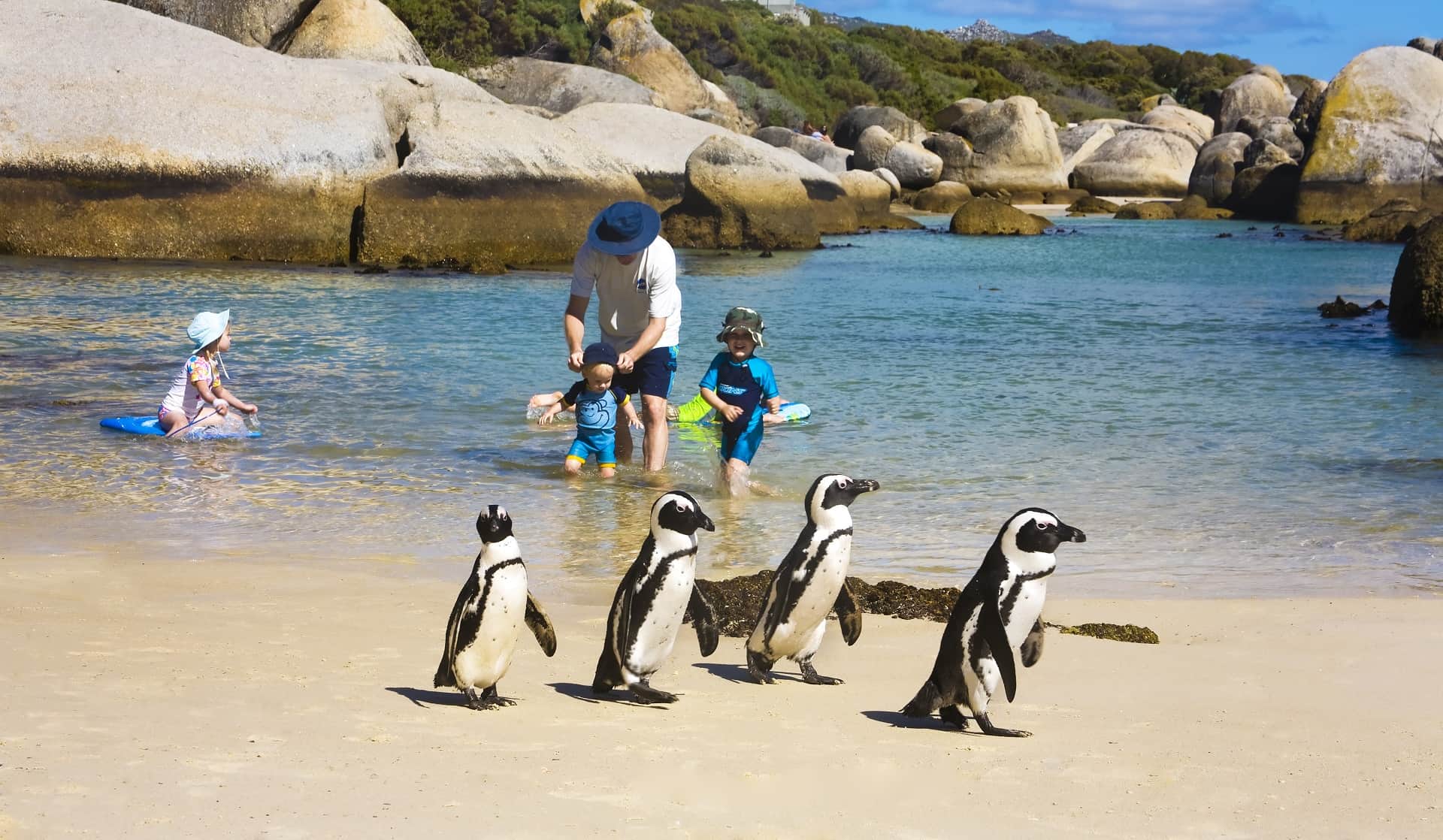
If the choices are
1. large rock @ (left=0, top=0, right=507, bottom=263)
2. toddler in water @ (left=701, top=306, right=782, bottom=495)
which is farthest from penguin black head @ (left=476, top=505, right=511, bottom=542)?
large rock @ (left=0, top=0, right=507, bottom=263)

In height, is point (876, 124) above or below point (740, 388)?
above

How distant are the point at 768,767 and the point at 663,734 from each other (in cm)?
38

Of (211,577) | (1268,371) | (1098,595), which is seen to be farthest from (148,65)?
(1098,595)

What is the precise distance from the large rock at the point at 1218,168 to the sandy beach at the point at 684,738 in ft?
143

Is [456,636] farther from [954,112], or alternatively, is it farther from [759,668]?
[954,112]

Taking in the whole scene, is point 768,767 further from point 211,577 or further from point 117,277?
point 117,277

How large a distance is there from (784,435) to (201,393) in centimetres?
356

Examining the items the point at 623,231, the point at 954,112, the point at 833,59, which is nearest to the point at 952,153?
the point at 954,112

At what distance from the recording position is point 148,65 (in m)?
19.7

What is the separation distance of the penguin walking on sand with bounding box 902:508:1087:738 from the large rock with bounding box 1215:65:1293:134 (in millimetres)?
57708

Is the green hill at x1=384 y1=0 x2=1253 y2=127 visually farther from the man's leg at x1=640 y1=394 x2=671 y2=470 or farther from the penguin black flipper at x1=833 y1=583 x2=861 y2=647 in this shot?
the penguin black flipper at x1=833 y1=583 x2=861 y2=647

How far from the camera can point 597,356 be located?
7.88m

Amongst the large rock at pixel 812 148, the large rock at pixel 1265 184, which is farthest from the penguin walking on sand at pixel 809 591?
the large rock at pixel 1265 184

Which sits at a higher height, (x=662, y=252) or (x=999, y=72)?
(x=999, y=72)
